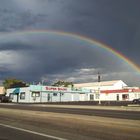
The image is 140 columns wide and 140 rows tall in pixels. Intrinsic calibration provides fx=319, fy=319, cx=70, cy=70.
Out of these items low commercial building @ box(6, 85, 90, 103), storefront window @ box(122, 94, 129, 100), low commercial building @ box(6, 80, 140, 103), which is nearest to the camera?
low commercial building @ box(6, 85, 90, 103)

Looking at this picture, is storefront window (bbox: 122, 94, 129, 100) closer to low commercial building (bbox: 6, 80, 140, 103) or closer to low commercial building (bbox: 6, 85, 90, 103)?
low commercial building (bbox: 6, 80, 140, 103)

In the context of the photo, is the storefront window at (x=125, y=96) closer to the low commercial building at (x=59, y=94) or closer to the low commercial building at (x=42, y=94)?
the low commercial building at (x=59, y=94)

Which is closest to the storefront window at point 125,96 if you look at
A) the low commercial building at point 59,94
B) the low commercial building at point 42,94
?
the low commercial building at point 59,94

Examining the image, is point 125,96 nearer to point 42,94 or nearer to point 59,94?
point 59,94

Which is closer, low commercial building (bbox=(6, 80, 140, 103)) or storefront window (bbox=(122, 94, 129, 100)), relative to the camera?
low commercial building (bbox=(6, 80, 140, 103))

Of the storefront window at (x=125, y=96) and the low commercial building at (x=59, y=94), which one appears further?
the storefront window at (x=125, y=96)

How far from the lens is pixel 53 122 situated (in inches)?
866

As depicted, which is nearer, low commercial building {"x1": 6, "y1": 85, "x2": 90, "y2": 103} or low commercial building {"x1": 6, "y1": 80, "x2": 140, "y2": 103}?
low commercial building {"x1": 6, "y1": 85, "x2": 90, "y2": 103}

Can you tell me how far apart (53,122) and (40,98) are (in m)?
80.9

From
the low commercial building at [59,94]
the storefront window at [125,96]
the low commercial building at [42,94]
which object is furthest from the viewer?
the storefront window at [125,96]

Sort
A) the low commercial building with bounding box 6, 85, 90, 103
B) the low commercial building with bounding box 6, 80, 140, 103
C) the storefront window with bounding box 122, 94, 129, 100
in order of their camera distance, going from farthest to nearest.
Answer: the storefront window with bounding box 122, 94, 129, 100, the low commercial building with bounding box 6, 80, 140, 103, the low commercial building with bounding box 6, 85, 90, 103

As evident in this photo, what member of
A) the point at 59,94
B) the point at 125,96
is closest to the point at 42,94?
the point at 59,94

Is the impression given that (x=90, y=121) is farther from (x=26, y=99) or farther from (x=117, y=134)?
(x=26, y=99)

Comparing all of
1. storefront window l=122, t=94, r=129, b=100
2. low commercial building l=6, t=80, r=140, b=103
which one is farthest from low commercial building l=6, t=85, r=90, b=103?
storefront window l=122, t=94, r=129, b=100
